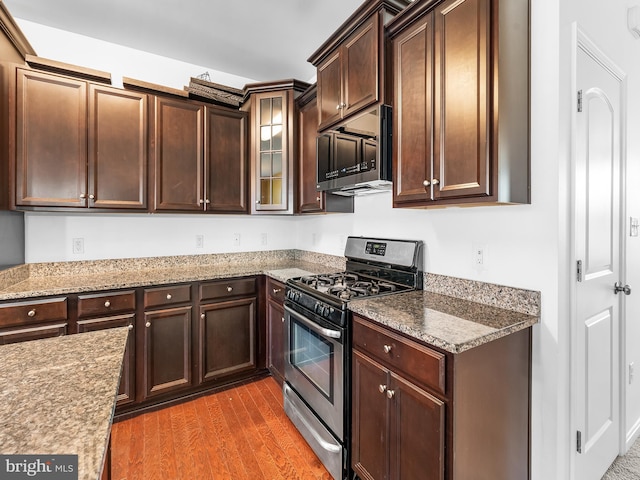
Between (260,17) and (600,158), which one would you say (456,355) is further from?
(260,17)

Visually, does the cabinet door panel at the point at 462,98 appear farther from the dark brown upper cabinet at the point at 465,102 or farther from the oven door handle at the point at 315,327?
the oven door handle at the point at 315,327

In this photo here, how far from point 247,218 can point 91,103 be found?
5.28 feet

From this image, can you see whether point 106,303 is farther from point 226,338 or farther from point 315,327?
point 315,327

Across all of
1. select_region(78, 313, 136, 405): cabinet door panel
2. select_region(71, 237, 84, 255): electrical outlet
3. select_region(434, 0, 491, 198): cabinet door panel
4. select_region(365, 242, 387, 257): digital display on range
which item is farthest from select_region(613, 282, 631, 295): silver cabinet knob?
select_region(71, 237, 84, 255): electrical outlet

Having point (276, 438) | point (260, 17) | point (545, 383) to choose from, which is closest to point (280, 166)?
point (260, 17)

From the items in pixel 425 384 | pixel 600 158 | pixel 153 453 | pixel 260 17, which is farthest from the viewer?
pixel 260 17

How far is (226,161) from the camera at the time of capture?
295 cm

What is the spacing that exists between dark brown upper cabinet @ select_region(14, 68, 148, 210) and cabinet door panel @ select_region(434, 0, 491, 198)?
2249mm

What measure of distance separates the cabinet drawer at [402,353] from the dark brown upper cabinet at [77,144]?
6.75ft

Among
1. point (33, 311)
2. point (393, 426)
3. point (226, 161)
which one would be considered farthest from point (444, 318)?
point (33, 311)

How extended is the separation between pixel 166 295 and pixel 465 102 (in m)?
2.35

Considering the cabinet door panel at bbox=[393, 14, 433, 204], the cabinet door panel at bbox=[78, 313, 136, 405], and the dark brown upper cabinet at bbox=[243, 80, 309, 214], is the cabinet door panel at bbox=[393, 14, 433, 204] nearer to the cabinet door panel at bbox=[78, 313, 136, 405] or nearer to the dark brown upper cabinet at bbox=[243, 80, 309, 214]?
the dark brown upper cabinet at bbox=[243, 80, 309, 214]

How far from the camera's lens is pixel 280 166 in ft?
9.87

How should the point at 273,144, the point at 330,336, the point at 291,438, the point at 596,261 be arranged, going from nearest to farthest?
the point at 596,261 → the point at 330,336 → the point at 291,438 → the point at 273,144
